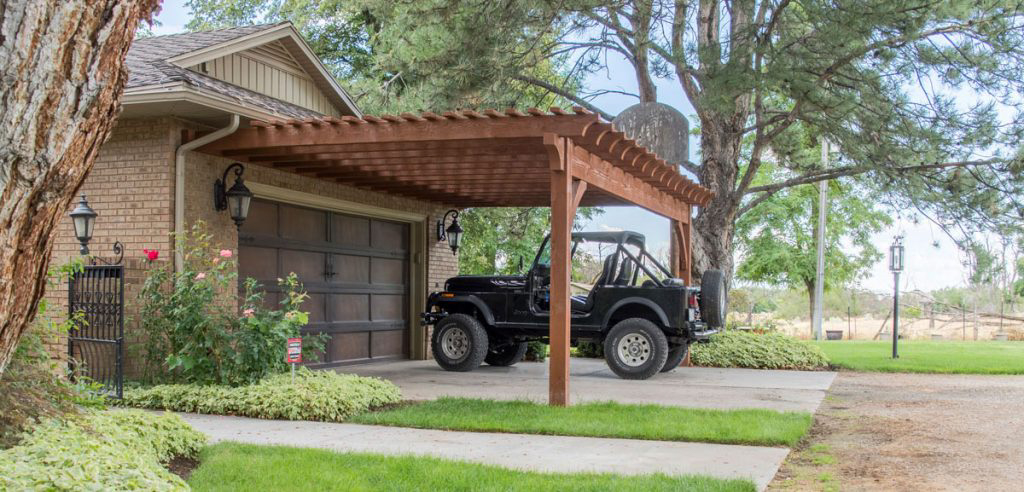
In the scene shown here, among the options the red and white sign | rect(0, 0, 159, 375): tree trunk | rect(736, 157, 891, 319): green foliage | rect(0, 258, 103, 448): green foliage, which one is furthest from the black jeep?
rect(736, 157, 891, 319): green foliage

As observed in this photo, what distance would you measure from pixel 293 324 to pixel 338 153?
1964 mm

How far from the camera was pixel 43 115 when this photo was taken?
180 centimetres

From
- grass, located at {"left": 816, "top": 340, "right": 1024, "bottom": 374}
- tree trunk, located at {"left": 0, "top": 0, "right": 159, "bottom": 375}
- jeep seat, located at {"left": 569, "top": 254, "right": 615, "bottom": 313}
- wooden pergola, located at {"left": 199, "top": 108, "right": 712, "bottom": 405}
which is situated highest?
wooden pergola, located at {"left": 199, "top": 108, "right": 712, "bottom": 405}

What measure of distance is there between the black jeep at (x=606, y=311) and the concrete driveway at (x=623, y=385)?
333mm

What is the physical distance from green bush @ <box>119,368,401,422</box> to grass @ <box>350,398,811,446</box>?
241 millimetres

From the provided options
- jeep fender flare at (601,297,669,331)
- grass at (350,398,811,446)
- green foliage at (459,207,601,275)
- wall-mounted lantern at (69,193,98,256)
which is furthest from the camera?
green foliage at (459,207,601,275)

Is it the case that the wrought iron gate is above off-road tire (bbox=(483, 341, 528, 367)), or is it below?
above

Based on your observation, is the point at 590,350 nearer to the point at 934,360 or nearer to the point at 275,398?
the point at 934,360

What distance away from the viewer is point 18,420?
452 centimetres

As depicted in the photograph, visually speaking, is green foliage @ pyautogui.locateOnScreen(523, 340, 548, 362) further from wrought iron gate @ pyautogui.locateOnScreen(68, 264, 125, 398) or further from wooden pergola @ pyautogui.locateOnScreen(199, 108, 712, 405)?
wrought iron gate @ pyautogui.locateOnScreen(68, 264, 125, 398)

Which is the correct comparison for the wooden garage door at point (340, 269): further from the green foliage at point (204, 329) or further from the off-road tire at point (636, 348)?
the off-road tire at point (636, 348)

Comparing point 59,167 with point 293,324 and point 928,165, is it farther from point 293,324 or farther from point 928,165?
point 928,165

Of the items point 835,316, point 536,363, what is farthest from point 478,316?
point 835,316

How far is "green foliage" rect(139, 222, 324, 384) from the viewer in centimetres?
827
